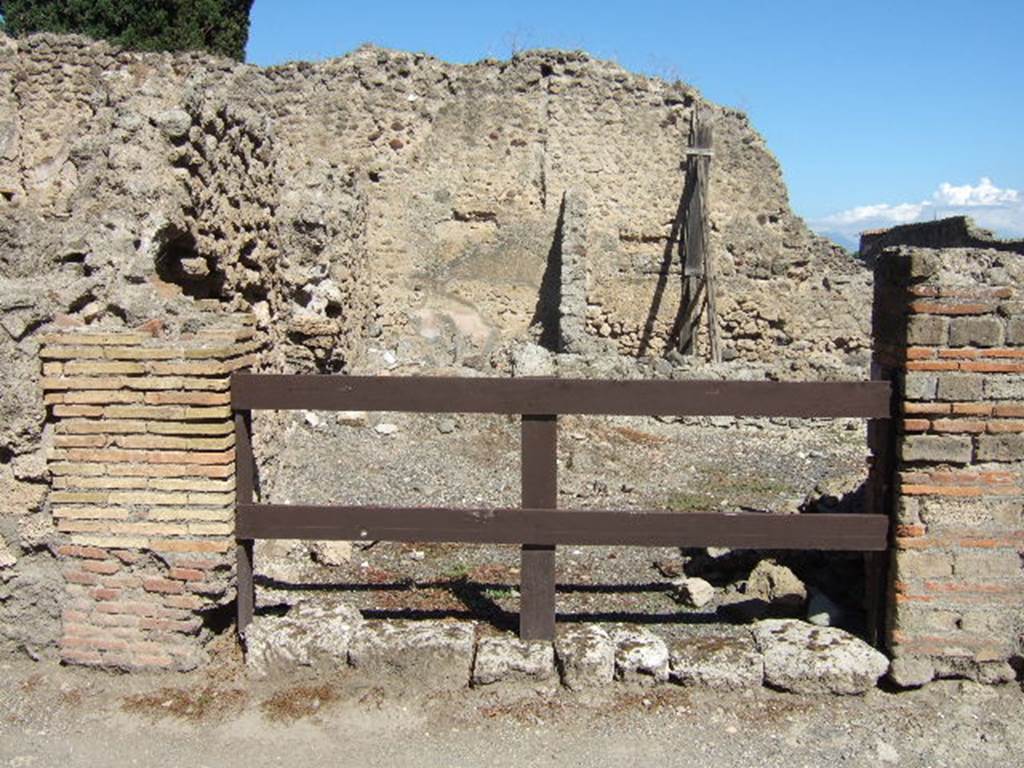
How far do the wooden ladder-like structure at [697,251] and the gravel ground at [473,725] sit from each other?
37.5ft

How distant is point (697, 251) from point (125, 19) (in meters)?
12.0

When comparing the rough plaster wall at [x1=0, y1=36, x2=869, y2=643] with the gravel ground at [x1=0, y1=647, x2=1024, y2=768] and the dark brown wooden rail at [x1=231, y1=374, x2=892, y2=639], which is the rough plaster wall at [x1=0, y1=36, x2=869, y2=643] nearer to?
the dark brown wooden rail at [x1=231, y1=374, x2=892, y2=639]

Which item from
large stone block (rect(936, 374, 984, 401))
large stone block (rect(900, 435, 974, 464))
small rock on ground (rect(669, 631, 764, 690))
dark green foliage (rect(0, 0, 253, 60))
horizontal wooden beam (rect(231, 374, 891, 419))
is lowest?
small rock on ground (rect(669, 631, 764, 690))

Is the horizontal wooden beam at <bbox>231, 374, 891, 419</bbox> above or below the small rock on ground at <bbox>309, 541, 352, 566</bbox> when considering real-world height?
above

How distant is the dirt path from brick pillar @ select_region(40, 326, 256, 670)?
0.23 m

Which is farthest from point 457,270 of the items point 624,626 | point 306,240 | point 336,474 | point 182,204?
point 624,626

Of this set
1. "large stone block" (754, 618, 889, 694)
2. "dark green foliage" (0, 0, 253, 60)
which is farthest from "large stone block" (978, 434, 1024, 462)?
"dark green foliage" (0, 0, 253, 60)

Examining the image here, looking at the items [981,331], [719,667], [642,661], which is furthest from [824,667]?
[981,331]

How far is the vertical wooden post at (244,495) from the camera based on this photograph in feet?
14.5

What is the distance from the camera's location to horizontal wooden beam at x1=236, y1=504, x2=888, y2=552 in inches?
168

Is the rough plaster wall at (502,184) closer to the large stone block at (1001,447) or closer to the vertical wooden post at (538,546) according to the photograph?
the vertical wooden post at (538,546)

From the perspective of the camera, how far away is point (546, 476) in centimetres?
433

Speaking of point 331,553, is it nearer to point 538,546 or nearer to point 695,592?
point 538,546

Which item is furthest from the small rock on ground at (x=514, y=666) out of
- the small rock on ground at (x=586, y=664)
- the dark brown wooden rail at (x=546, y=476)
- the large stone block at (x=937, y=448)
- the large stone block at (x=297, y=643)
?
the large stone block at (x=937, y=448)
